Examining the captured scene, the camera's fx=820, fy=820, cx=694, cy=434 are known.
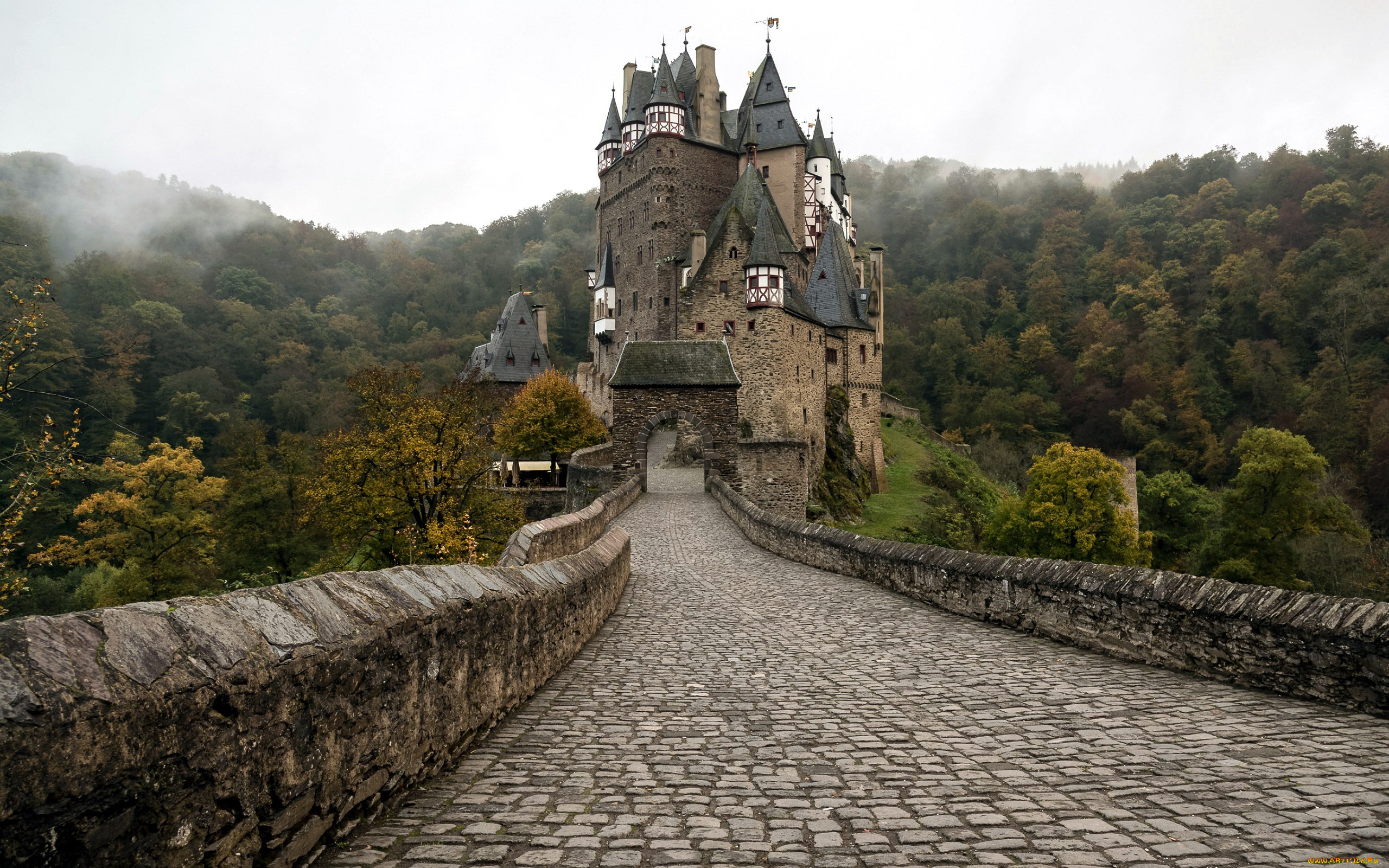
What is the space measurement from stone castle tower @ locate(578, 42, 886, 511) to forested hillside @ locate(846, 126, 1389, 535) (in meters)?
21.7

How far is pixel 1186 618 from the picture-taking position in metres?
6.13

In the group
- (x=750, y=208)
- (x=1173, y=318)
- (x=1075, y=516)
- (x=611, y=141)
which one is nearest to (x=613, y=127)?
(x=611, y=141)

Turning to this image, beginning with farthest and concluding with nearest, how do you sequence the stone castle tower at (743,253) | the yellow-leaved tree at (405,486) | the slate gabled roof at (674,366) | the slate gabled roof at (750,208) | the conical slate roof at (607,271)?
the conical slate roof at (607,271) < the slate gabled roof at (750,208) < the stone castle tower at (743,253) < the slate gabled roof at (674,366) < the yellow-leaved tree at (405,486)

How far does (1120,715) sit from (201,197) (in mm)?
147992

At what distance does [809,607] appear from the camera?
9898 mm

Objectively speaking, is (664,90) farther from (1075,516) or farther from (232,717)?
(232,717)

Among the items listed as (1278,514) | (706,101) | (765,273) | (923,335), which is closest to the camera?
(1278,514)

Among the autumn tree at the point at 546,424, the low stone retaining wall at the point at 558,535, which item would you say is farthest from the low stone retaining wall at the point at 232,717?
the autumn tree at the point at 546,424

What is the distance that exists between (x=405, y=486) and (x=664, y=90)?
34971 mm

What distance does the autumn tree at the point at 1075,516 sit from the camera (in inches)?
1236

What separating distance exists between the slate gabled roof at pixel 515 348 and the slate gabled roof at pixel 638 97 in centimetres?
1614

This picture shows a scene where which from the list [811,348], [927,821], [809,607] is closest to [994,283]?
[811,348]

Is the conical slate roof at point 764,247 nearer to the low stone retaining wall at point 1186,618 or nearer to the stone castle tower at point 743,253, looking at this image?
the stone castle tower at point 743,253

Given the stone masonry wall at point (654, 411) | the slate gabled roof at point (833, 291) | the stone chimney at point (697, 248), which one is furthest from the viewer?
the slate gabled roof at point (833, 291)
